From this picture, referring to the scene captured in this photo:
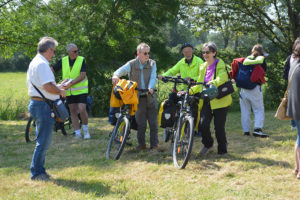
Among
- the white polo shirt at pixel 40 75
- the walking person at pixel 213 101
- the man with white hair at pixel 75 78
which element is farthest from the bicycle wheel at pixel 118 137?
the man with white hair at pixel 75 78

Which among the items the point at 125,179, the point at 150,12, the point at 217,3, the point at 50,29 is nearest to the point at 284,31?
the point at 217,3

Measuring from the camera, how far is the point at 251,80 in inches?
285

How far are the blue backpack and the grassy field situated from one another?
3.72 feet

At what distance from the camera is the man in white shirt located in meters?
4.36

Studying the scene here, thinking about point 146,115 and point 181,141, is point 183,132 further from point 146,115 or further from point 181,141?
point 146,115

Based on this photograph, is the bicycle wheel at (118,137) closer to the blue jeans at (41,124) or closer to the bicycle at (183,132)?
the bicycle at (183,132)

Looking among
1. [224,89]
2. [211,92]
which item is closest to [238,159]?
[224,89]

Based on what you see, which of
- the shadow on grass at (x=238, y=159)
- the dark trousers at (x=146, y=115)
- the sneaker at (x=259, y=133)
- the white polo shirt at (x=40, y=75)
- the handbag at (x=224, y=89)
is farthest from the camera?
the sneaker at (x=259, y=133)

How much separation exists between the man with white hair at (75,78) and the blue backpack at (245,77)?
129 inches

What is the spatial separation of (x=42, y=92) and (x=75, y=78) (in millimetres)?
3116

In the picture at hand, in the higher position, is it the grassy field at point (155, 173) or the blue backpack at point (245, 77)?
the blue backpack at point (245, 77)

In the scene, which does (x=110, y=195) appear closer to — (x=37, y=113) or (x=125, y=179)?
(x=125, y=179)

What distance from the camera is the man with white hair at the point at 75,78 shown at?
7.54m

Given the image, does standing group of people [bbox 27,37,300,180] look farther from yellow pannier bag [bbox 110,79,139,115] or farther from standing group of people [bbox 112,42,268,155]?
yellow pannier bag [bbox 110,79,139,115]
